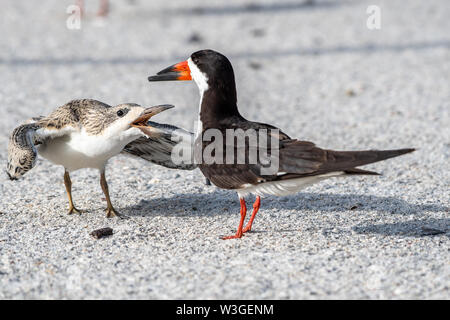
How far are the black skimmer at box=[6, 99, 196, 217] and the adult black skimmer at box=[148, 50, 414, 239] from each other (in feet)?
1.16

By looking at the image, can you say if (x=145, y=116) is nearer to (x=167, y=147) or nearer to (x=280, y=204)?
(x=167, y=147)

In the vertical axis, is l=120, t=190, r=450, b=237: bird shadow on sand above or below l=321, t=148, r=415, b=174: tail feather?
below

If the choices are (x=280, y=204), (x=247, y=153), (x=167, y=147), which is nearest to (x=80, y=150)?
(x=167, y=147)

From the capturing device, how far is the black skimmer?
4695mm

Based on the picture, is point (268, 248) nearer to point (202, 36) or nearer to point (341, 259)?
point (341, 259)

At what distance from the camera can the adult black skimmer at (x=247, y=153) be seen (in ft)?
13.6

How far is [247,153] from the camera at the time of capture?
439 centimetres

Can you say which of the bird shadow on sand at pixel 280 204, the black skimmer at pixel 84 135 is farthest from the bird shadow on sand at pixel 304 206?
the black skimmer at pixel 84 135

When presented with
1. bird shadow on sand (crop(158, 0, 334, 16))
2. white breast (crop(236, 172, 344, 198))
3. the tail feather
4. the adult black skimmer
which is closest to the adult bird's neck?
the adult black skimmer

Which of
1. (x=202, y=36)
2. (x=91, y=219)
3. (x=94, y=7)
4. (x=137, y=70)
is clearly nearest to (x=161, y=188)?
(x=91, y=219)

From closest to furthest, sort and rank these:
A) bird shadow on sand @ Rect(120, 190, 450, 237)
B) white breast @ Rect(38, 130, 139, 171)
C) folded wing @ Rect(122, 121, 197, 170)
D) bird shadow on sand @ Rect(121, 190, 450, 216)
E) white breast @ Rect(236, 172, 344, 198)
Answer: white breast @ Rect(236, 172, 344, 198)
white breast @ Rect(38, 130, 139, 171)
bird shadow on sand @ Rect(120, 190, 450, 237)
folded wing @ Rect(122, 121, 197, 170)
bird shadow on sand @ Rect(121, 190, 450, 216)

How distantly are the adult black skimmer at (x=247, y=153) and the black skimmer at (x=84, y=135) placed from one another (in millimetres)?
353

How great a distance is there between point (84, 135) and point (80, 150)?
0.38 ft

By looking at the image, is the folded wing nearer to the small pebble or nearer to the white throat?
the white throat
